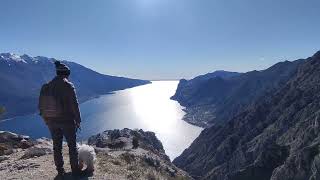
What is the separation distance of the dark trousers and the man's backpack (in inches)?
19.0

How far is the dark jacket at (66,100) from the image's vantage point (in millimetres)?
16125

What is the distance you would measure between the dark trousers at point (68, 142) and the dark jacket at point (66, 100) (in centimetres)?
26

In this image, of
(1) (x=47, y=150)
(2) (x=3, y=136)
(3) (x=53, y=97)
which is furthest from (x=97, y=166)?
(2) (x=3, y=136)

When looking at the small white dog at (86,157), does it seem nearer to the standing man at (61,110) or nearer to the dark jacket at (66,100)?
the standing man at (61,110)

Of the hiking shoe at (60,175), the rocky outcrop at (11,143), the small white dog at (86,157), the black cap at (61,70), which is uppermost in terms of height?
the black cap at (61,70)

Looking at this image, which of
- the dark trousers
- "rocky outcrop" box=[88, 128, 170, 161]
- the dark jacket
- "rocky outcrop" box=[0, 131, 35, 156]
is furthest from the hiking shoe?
"rocky outcrop" box=[88, 128, 170, 161]

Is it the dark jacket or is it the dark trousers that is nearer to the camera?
the dark jacket

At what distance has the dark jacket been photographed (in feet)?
52.9

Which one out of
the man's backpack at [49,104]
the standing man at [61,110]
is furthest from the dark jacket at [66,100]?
the man's backpack at [49,104]

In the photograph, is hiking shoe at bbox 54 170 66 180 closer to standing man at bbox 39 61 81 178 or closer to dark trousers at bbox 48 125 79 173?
dark trousers at bbox 48 125 79 173

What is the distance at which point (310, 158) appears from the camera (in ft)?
517

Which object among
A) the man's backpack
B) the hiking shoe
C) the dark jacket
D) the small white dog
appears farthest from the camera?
the small white dog

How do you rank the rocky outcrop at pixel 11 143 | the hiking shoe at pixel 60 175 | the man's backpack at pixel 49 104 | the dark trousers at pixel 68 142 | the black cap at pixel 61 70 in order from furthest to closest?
the rocky outcrop at pixel 11 143 → the hiking shoe at pixel 60 175 → the black cap at pixel 61 70 → the dark trousers at pixel 68 142 → the man's backpack at pixel 49 104

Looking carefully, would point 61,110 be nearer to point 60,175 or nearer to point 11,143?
point 60,175
